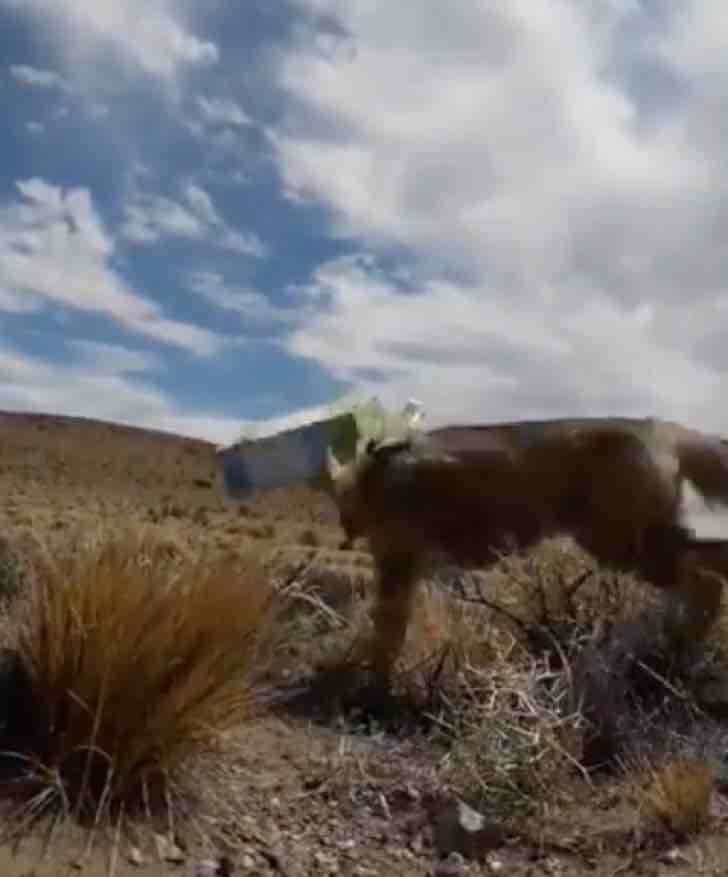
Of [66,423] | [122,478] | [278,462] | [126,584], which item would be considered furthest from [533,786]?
[66,423]

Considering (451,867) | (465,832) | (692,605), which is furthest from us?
(692,605)

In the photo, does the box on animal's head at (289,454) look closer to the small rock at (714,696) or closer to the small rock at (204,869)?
the small rock at (714,696)

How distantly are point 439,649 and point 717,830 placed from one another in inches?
84.6

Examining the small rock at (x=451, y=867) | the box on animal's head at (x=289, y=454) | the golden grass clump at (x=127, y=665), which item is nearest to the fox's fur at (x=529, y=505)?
the box on animal's head at (x=289, y=454)

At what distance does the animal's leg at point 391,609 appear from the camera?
7.91 meters

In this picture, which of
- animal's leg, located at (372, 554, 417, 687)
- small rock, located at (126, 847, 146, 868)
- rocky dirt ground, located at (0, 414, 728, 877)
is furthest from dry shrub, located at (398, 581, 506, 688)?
small rock, located at (126, 847, 146, 868)

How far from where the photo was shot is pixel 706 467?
8336mm

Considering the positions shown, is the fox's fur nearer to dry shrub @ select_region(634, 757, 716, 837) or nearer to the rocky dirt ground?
the rocky dirt ground

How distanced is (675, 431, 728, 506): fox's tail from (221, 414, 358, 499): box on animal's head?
70.2 inches

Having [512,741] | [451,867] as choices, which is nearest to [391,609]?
[512,741]

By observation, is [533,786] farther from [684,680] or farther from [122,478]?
[122,478]

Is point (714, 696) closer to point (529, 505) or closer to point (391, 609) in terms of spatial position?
point (529, 505)

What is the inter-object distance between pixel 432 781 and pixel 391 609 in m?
1.70

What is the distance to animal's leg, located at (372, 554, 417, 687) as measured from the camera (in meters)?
7.91
